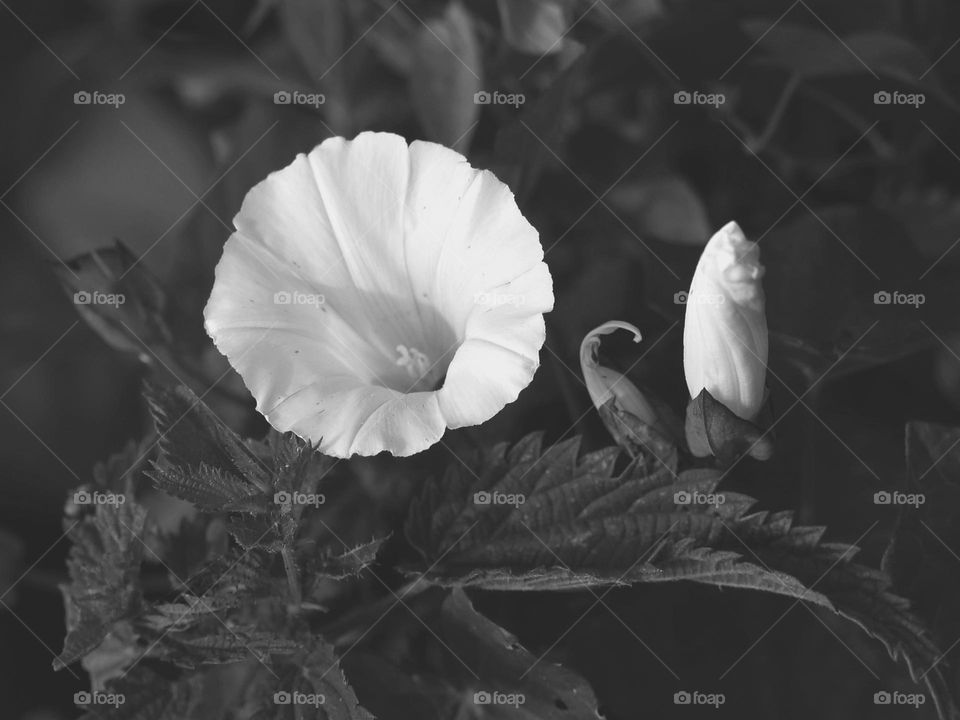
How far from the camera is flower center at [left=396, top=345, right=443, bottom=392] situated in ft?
4.36

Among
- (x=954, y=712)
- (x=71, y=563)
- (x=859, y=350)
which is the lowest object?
(x=954, y=712)

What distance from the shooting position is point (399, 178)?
121 cm

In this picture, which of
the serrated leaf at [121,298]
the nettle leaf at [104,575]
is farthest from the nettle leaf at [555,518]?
the serrated leaf at [121,298]

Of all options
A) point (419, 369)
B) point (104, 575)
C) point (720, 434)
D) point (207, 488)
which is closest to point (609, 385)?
point (720, 434)

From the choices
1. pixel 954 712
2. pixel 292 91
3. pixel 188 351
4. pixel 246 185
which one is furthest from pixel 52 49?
pixel 954 712

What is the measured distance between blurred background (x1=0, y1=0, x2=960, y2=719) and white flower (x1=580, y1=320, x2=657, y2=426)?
27 millimetres

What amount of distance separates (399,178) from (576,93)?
0.57 meters

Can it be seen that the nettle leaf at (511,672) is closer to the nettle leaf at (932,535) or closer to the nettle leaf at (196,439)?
the nettle leaf at (196,439)

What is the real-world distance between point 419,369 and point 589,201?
53 cm

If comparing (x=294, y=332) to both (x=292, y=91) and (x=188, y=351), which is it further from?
(x=292, y=91)

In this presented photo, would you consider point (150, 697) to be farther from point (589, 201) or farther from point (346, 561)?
point (589, 201)

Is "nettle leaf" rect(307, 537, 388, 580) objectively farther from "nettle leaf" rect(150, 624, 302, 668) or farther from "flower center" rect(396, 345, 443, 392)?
"flower center" rect(396, 345, 443, 392)

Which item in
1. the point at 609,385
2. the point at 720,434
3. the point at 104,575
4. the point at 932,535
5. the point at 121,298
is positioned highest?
the point at 121,298

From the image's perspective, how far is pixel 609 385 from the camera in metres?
1.14
